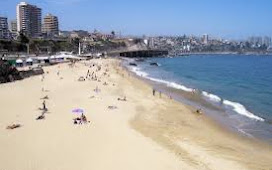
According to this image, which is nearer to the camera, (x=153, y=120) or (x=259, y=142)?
(x=259, y=142)

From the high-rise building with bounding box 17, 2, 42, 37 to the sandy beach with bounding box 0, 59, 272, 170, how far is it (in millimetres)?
143138

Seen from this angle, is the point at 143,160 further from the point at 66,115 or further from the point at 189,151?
the point at 66,115

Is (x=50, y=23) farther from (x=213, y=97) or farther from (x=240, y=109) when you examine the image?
(x=240, y=109)

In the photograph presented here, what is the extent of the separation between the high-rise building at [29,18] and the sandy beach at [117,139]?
143138mm

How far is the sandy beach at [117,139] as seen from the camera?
45.2 feet

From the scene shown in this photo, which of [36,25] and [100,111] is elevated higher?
[36,25]

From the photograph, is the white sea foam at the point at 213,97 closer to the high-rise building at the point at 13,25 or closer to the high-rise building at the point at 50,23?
the high-rise building at the point at 50,23

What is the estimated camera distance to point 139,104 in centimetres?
2833

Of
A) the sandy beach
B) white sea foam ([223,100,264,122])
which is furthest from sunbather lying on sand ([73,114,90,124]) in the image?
white sea foam ([223,100,264,122])

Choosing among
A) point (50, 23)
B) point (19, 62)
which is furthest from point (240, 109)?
point (50, 23)

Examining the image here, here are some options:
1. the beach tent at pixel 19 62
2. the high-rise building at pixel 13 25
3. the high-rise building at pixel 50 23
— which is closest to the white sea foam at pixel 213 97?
the beach tent at pixel 19 62

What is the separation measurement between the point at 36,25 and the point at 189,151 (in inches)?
6414

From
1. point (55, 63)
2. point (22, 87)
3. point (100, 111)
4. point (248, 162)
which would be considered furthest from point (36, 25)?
point (248, 162)

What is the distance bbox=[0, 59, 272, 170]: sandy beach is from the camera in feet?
45.2
